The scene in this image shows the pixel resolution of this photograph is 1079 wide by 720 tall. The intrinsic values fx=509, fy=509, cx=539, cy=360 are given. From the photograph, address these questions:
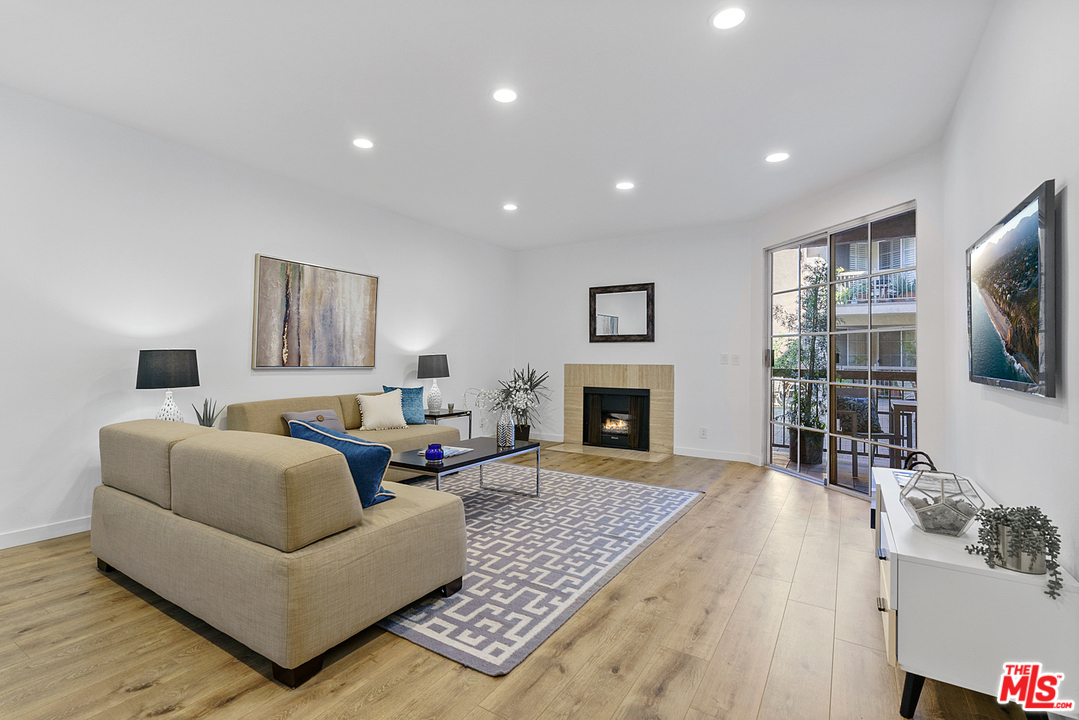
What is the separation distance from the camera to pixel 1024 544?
1.45 metres

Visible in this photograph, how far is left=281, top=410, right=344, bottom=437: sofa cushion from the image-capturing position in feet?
13.4

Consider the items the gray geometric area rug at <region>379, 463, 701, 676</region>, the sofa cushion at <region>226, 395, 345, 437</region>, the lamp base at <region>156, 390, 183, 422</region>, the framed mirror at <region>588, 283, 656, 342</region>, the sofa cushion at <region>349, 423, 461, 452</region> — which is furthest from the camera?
the framed mirror at <region>588, 283, 656, 342</region>

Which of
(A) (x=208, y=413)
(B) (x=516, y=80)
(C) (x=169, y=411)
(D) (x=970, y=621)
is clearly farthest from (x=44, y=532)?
(D) (x=970, y=621)

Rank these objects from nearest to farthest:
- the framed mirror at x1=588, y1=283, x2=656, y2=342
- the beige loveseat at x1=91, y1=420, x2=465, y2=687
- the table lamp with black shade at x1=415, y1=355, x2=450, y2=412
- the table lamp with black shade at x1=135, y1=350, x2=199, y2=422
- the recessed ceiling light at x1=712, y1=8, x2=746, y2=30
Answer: the beige loveseat at x1=91, y1=420, x2=465, y2=687 < the recessed ceiling light at x1=712, y1=8, x2=746, y2=30 < the table lamp with black shade at x1=135, y1=350, x2=199, y2=422 < the table lamp with black shade at x1=415, y1=355, x2=450, y2=412 < the framed mirror at x1=588, y1=283, x2=656, y2=342

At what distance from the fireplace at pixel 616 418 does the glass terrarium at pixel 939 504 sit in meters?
4.13

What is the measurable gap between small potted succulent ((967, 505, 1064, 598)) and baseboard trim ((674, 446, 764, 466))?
3.92 m

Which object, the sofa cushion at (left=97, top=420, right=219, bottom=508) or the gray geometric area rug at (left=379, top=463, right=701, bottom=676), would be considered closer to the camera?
the gray geometric area rug at (left=379, top=463, right=701, bottom=676)

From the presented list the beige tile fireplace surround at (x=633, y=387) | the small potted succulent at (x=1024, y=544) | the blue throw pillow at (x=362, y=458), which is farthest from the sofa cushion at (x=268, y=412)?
the small potted succulent at (x=1024, y=544)

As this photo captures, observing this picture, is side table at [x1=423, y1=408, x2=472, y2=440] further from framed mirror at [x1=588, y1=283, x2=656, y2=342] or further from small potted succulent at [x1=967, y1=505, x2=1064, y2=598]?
small potted succulent at [x1=967, y1=505, x2=1064, y2=598]

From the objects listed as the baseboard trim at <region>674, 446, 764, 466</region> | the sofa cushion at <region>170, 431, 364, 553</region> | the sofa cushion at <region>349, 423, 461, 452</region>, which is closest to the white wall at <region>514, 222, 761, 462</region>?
the baseboard trim at <region>674, 446, 764, 466</region>

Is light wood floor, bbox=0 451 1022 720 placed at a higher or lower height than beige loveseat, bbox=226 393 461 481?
lower

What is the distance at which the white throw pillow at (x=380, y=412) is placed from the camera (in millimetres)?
4637

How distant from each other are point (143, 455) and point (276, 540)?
1.09 metres

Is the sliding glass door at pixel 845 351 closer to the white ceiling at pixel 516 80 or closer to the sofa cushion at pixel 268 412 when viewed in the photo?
the white ceiling at pixel 516 80
